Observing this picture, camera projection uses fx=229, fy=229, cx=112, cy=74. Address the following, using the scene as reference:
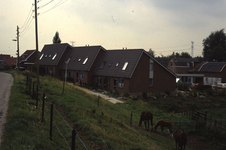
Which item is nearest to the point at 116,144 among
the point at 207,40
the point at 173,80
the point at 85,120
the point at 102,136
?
the point at 102,136

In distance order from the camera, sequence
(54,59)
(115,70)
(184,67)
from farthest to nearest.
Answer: (184,67) → (54,59) → (115,70)

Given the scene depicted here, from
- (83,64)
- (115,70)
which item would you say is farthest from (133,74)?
(83,64)

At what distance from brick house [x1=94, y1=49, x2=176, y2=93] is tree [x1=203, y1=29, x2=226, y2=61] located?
6042cm

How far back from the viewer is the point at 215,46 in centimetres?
9375

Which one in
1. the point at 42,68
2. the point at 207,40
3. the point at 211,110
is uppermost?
the point at 207,40

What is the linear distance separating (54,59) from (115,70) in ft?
59.1

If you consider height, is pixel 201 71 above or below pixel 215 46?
below

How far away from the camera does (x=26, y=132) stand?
8.84 metres

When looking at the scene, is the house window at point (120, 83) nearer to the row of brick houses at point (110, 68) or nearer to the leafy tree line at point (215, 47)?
the row of brick houses at point (110, 68)

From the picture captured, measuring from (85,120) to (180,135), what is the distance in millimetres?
5091

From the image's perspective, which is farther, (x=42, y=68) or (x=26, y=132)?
(x=42, y=68)

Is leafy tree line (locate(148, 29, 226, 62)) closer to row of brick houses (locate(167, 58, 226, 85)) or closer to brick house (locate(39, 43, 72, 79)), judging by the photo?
row of brick houses (locate(167, 58, 226, 85))

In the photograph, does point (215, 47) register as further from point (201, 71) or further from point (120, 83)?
point (120, 83)

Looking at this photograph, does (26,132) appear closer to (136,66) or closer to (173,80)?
(136,66)
